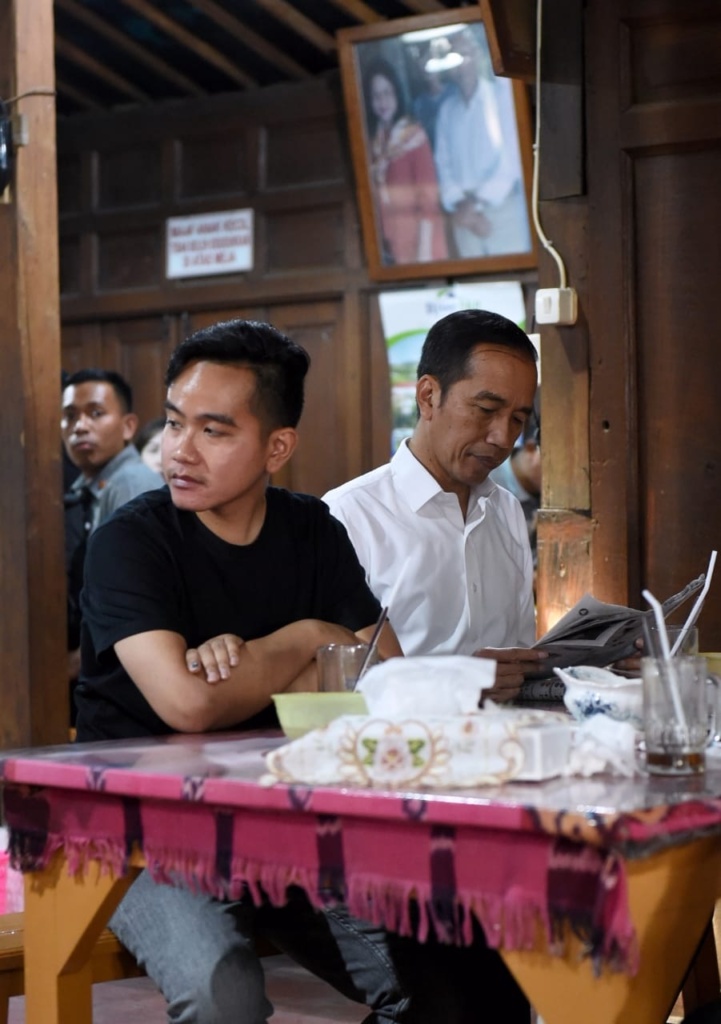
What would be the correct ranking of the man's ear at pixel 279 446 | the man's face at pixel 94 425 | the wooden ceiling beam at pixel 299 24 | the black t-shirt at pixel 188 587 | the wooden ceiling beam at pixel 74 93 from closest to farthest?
1. the black t-shirt at pixel 188 587
2. the man's ear at pixel 279 446
3. the man's face at pixel 94 425
4. the wooden ceiling beam at pixel 299 24
5. the wooden ceiling beam at pixel 74 93

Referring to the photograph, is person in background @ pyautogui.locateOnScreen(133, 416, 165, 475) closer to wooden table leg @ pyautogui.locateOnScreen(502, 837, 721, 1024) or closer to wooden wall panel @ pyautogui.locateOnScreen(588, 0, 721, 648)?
wooden wall panel @ pyautogui.locateOnScreen(588, 0, 721, 648)

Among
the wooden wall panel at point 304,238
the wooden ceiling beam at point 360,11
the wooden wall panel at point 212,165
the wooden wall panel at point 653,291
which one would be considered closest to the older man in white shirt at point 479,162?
the wooden ceiling beam at point 360,11

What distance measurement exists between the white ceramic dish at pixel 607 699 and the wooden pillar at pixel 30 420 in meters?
2.26

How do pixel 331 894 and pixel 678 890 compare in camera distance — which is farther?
pixel 331 894

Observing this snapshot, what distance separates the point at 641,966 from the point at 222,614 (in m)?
1.01

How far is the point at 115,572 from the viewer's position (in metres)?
2.23

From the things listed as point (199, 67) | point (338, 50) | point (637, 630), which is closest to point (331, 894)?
point (637, 630)

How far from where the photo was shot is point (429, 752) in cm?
156

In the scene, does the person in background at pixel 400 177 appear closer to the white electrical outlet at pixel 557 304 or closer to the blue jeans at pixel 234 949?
the white electrical outlet at pixel 557 304

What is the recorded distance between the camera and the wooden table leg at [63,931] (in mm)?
1812

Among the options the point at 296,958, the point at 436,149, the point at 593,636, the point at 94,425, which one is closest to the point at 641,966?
the point at 296,958

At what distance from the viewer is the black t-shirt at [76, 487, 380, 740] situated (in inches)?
87.4

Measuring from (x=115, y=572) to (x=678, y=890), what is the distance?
101 cm

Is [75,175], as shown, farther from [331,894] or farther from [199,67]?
[331,894]
